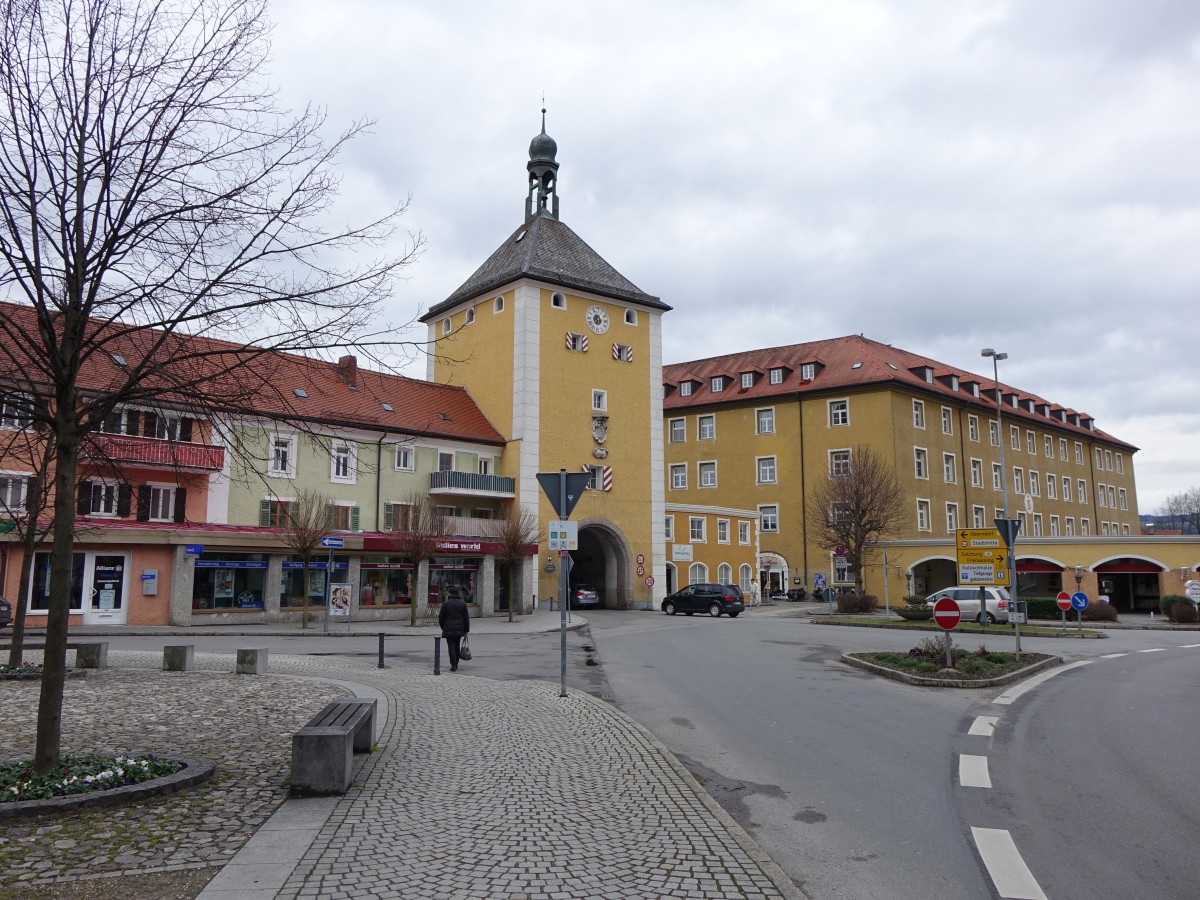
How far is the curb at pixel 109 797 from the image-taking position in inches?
234

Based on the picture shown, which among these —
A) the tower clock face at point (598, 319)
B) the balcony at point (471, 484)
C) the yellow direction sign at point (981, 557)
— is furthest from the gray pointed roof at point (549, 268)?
the yellow direction sign at point (981, 557)

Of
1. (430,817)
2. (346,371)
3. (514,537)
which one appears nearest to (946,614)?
(346,371)

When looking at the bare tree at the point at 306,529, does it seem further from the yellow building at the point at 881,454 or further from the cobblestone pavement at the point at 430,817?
the yellow building at the point at 881,454

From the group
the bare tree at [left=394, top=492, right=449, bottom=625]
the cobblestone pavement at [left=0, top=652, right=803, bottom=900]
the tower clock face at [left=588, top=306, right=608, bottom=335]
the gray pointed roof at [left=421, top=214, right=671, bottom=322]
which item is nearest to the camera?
the cobblestone pavement at [left=0, top=652, right=803, bottom=900]

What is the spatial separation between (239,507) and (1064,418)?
230ft

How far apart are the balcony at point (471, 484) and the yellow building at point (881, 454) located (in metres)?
13.8

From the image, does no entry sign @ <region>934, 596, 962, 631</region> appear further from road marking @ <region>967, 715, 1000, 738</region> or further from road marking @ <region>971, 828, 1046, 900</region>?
road marking @ <region>971, 828, 1046, 900</region>

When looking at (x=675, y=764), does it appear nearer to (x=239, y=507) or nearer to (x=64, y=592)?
(x=64, y=592)

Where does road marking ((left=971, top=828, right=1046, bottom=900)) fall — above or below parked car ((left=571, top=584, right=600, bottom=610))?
below

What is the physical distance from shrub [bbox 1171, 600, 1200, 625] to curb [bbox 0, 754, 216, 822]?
128 ft

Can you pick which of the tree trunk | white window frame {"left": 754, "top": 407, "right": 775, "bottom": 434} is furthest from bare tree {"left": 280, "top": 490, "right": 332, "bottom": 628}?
white window frame {"left": 754, "top": 407, "right": 775, "bottom": 434}

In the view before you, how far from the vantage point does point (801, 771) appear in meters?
Answer: 8.37

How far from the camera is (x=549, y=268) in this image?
4650 cm

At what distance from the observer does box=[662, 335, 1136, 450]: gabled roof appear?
189 ft
